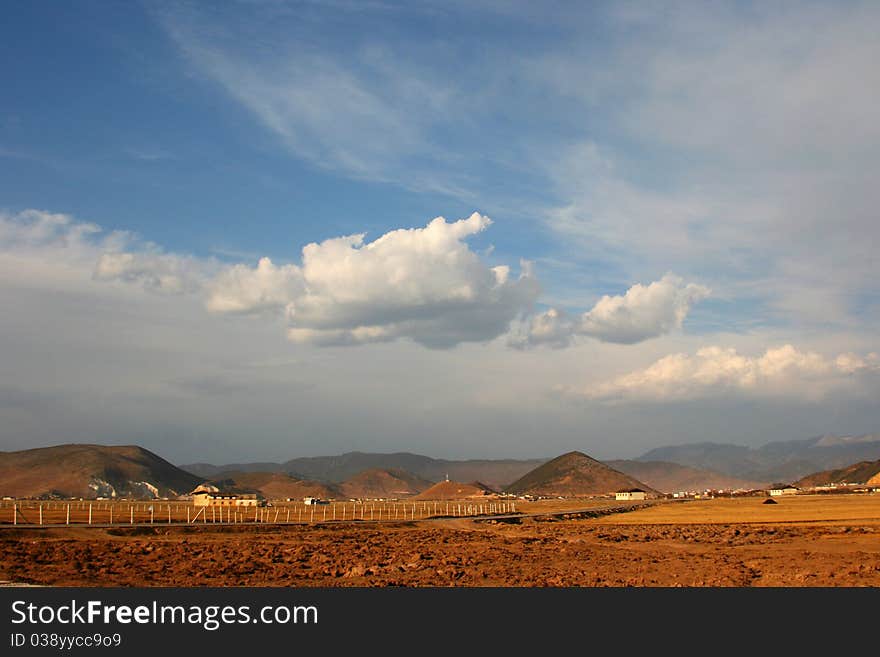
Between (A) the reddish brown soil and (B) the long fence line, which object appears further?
(B) the long fence line

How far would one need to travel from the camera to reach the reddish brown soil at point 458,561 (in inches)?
1021

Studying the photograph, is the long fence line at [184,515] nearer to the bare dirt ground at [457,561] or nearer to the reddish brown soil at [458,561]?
the bare dirt ground at [457,561]

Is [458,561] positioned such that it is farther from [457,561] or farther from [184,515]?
[184,515]

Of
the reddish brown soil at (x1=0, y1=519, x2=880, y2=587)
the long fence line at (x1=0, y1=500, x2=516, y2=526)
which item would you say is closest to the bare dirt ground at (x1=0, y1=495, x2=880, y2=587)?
the reddish brown soil at (x1=0, y1=519, x2=880, y2=587)

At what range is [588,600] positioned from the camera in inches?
714

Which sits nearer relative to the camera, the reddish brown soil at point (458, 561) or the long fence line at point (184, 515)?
the reddish brown soil at point (458, 561)

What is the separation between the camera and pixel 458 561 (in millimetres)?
32594

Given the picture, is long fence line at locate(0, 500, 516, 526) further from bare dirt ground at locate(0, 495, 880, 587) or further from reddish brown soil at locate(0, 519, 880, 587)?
reddish brown soil at locate(0, 519, 880, 587)

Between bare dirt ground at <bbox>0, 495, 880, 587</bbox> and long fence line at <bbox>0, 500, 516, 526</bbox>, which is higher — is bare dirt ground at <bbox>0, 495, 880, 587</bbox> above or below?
above

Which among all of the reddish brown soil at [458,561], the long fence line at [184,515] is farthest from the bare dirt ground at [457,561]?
the long fence line at [184,515]

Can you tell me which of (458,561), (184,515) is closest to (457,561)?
(458,561)

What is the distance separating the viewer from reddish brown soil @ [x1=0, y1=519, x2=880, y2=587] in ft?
85.0

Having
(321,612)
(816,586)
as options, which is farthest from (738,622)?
(816,586)

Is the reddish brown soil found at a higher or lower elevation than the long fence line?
higher
